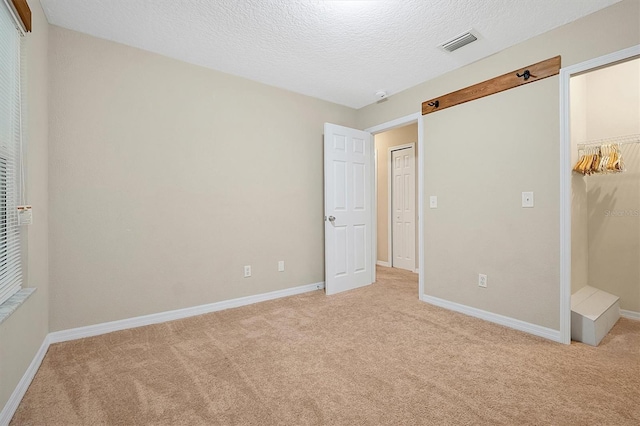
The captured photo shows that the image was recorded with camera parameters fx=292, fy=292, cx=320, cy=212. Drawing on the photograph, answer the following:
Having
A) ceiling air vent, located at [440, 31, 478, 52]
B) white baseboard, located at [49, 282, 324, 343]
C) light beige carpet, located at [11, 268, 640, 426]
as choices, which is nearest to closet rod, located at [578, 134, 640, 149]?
ceiling air vent, located at [440, 31, 478, 52]

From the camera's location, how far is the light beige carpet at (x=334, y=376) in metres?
1.52

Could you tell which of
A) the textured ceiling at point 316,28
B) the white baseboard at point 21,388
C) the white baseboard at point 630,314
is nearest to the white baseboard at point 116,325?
the white baseboard at point 21,388

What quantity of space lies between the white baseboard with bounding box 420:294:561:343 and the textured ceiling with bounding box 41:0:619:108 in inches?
96.9

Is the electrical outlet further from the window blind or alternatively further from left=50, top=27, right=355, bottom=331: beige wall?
the window blind

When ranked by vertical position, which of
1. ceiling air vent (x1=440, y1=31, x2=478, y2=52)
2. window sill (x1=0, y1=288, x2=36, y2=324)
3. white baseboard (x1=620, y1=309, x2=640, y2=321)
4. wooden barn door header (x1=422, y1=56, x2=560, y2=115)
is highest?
ceiling air vent (x1=440, y1=31, x2=478, y2=52)

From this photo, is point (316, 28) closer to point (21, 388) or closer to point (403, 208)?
point (21, 388)

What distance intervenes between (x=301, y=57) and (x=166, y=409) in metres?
2.92

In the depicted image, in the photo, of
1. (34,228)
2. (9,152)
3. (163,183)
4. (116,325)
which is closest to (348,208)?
(163,183)

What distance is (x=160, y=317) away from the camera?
2.74m

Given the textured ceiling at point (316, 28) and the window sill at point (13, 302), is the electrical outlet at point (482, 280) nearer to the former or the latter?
the textured ceiling at point (316, 28)

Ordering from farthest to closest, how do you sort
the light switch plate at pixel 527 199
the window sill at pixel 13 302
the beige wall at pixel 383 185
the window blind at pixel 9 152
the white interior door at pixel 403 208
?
the beige wall at pixel 383 185, the white interior door at pixel 403 208, the light switch plate at pixel 527 199, the window blind at pixel 9 152, the window sill at pixel 13 302

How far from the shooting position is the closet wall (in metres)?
2.87

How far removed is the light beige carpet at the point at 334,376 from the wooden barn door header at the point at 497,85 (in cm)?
218

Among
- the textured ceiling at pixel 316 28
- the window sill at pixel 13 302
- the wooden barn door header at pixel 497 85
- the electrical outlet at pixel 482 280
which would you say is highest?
the textured ceiling at pixel 316 28
